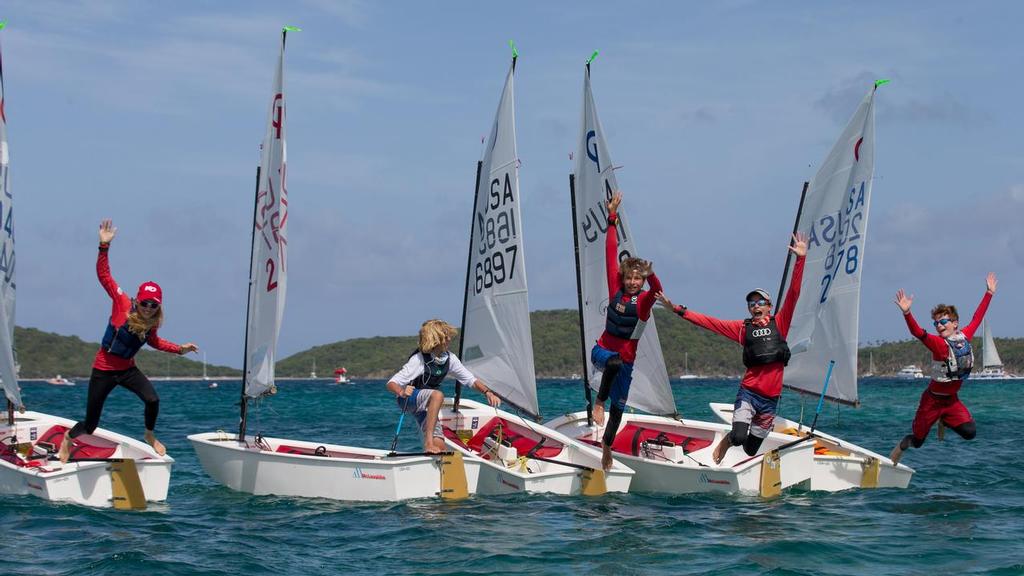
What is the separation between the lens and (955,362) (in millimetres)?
12773

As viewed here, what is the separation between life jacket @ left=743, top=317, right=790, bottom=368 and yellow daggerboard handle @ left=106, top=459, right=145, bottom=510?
622cm

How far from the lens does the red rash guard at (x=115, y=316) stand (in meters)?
11.4

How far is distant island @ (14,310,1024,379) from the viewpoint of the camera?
462 ft

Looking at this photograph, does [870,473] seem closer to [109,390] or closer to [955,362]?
[955,362]

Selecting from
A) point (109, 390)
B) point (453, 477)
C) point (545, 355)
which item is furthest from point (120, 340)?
point (545, 355)

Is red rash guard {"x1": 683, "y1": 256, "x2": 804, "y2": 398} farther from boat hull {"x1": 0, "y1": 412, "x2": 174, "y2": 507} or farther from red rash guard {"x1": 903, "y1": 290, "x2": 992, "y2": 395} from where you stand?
boat hull {"x1": 0, "y1": 412, "x2": 174, "y2": 507}

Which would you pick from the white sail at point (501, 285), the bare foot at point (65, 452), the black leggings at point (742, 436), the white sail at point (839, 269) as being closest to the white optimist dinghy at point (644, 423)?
the black leggings at point (742, 436)

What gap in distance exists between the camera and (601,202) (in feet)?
52.5

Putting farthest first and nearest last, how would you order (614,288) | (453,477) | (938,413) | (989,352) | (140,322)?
(989,352) → (938,413) → (614,288) → (453,477) → (140,322)

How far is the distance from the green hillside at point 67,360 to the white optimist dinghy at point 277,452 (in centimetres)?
12715

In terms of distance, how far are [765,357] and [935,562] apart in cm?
286

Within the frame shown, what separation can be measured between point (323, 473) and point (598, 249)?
5707 millimetres

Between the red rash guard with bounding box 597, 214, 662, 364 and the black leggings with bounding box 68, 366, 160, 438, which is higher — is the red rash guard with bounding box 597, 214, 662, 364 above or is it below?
above

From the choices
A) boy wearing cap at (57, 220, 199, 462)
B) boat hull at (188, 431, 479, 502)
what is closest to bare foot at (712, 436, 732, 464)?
boat hull at (188, 431, 479, 502)
